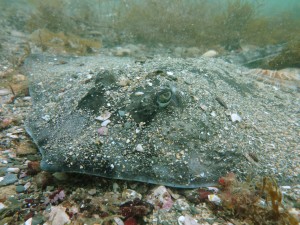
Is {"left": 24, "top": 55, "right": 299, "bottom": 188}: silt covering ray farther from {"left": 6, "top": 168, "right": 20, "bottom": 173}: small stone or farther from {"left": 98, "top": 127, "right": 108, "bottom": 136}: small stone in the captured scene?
{"left": 6, "top": 168, "right": 20, "bottom": 173}: small stone

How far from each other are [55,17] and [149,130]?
861 cm

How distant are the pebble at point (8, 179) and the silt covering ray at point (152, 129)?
1.90 ft

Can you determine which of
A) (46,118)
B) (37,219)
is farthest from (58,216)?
(46,118)

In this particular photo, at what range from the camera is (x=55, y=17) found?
935 cm

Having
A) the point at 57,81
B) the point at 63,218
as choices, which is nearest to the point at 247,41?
the point at 57,81

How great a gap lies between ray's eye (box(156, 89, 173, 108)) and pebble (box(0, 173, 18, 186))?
1.90 meters

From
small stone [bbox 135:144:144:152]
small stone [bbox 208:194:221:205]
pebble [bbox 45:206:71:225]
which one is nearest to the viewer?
pebble [bbox 45:206:71:225]

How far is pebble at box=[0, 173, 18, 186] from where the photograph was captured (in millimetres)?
2730

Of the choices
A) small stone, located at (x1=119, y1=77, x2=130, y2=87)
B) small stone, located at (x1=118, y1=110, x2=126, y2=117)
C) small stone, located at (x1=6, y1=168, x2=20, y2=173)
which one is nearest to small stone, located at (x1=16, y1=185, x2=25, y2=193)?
small stone, located at (x1=6, y1=168, x2=20, y2=173)

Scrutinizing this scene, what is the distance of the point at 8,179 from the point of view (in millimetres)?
2787

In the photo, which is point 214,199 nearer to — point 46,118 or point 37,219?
point 37,219

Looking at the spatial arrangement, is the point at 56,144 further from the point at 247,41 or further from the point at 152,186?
the point at 247,41

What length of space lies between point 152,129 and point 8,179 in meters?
1.78

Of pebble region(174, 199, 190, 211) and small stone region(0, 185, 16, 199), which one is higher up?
pebble region(174, 199, 190, 211)
